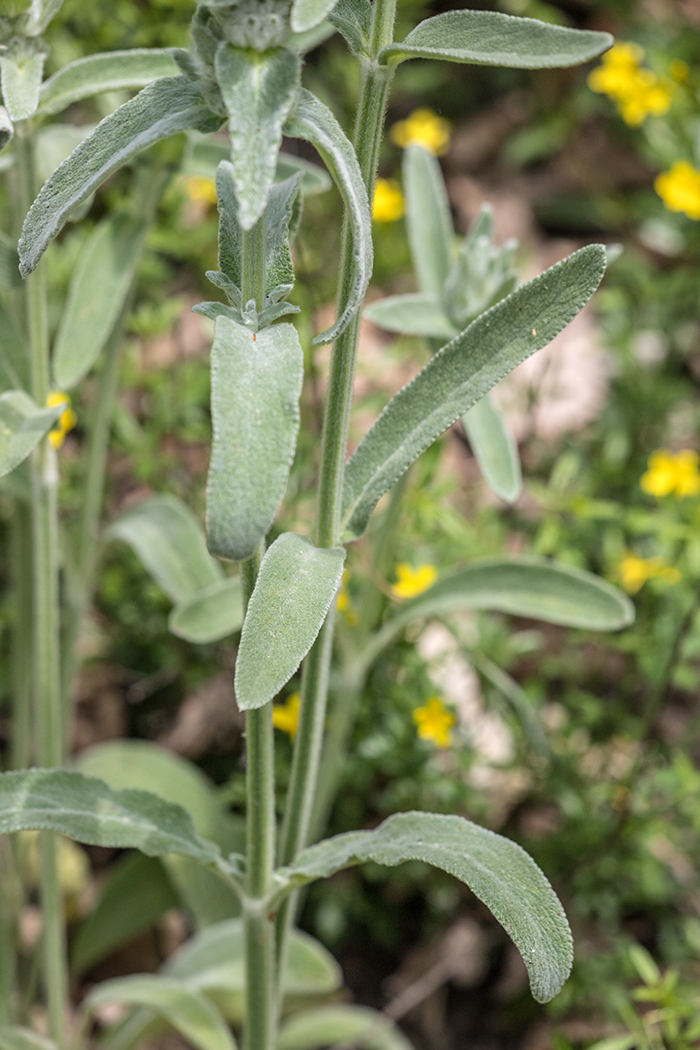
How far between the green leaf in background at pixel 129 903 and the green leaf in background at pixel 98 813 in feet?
2.21

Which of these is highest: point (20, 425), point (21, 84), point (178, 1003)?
point (21, 84)

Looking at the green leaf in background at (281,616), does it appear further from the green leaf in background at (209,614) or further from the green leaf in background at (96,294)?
the green leaf in background at (96,294)

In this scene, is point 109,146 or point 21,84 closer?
point 109,146

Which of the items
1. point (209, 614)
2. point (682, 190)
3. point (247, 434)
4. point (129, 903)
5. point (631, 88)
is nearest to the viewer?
point (247, 434)

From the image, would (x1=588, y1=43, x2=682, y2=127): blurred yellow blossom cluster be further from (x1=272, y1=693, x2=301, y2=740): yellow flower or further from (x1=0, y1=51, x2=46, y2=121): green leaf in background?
(x1=0, y1=51, x2=46, y2=121): green leaf in background

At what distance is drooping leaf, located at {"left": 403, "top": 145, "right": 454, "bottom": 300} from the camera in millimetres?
1387

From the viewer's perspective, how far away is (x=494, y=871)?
808mm

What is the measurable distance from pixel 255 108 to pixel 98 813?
0.59 metres

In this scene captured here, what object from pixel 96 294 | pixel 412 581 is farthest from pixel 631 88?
pixel 96 294

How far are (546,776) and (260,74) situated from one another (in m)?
1.25

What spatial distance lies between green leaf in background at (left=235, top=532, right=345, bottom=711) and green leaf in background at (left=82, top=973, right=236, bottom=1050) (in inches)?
27.5

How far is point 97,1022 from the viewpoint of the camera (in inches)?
68.6

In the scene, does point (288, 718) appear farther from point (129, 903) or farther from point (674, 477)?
point (674, 477)

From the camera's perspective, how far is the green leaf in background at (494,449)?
1225 mm
